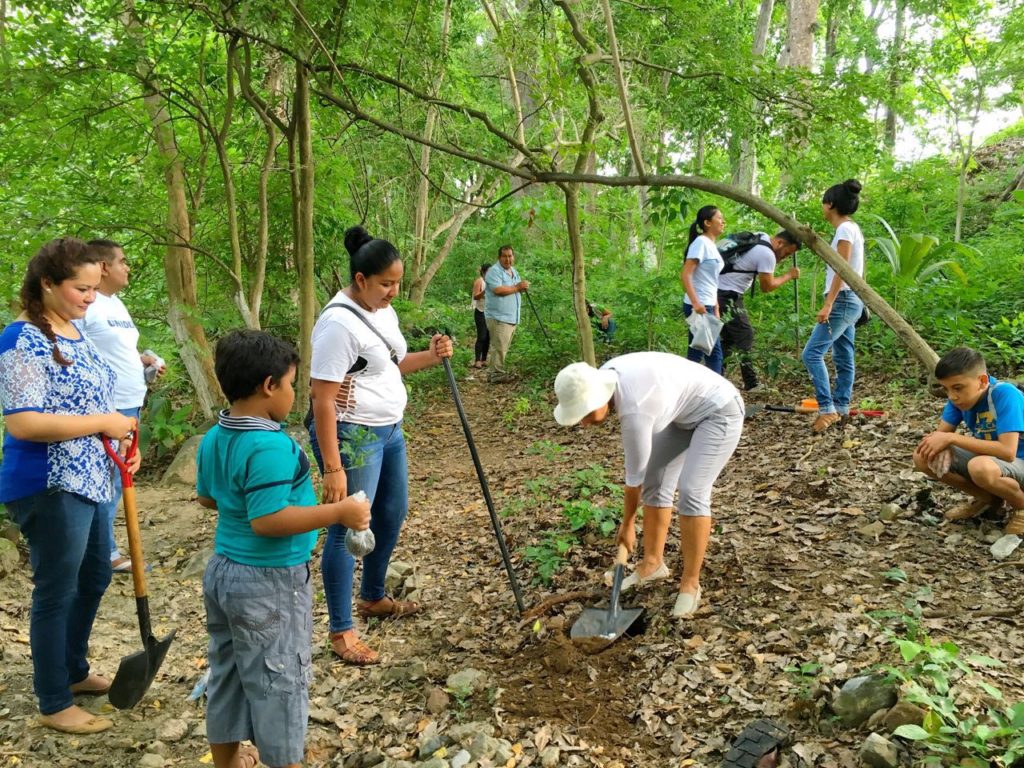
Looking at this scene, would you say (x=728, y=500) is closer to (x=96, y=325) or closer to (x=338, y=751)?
(x=338, y=751)

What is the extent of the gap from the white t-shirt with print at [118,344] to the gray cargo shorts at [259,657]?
8.49 ft

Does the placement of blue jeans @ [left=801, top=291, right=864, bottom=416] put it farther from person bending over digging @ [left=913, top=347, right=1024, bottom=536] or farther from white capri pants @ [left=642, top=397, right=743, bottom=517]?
white capri pants @ [left=642, top=397, right=743, bottom=517]

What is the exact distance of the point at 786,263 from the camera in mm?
10625

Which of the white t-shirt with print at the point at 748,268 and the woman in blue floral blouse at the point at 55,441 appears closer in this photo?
the woman in blue floral blouse at the point at 55,441

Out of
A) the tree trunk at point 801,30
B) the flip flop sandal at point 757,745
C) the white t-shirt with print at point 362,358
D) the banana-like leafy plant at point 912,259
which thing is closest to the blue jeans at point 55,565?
the white t-shirt with print at point 362,358

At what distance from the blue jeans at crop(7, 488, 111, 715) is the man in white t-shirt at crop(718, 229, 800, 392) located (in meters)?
5.97

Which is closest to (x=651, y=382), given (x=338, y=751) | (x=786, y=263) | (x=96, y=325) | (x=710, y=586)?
(x=710, y=586)

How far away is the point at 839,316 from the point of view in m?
5.91

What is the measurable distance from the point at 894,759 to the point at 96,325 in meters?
4.62

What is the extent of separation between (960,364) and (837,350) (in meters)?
2.14

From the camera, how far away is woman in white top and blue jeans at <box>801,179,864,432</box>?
5707 mm

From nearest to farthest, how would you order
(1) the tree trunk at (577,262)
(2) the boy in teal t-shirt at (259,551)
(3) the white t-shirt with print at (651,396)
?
(2) the boy in teal t-shirt at (259,551) < (3) the white t-shirt with print at (651,396) < (1) the tree trunk at (577,262)

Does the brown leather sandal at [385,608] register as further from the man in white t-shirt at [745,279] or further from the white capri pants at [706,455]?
the man in white t-shirt at [745,279]

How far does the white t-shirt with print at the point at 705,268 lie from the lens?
668cm
